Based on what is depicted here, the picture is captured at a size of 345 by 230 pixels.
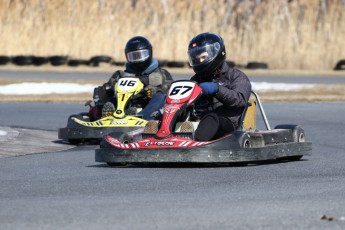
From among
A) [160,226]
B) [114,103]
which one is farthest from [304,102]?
[160,226]

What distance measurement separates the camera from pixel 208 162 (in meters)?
10.2

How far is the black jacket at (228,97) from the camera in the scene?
33.6 feet

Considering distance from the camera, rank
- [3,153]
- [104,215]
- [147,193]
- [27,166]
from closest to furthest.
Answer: [104,215], [147,193], [27,166], [3,153]

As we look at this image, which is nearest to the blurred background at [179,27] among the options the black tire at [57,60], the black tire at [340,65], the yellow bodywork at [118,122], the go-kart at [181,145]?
the black tire at [340,65]

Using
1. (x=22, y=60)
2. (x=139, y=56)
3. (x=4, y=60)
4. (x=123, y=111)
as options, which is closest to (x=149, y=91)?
(x=123, y=111)

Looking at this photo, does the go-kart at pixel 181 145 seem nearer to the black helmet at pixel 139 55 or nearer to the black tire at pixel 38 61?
the black helmet at pixel 139 55

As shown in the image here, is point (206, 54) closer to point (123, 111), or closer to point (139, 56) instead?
point (123, 111)

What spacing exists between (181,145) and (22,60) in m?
23.2

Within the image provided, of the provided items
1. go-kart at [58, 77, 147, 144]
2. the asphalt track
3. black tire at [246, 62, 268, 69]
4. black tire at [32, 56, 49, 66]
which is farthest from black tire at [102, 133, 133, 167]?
black tire at [32, 56, 49, 66]

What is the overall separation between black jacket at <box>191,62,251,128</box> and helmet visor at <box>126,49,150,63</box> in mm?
3532

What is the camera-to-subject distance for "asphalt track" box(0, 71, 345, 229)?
6203 mm

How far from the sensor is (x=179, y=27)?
3578cm

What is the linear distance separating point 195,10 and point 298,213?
30.4 metres

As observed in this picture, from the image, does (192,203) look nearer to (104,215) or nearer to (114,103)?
(104,215)
